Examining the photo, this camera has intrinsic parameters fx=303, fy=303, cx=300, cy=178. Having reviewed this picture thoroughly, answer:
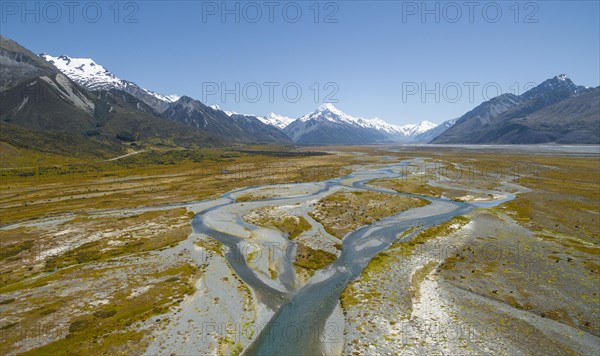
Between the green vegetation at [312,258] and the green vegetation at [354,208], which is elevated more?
the green vegetation at [354,208]

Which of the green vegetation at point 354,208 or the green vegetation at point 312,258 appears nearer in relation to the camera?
the green vegetation at point 312,258

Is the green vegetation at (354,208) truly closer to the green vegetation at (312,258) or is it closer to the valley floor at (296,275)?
the valley floor at (296,275)

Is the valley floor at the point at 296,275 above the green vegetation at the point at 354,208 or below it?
below

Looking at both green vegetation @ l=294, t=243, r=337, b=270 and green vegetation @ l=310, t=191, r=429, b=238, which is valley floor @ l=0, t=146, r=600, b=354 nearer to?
green vegetation @ l=294, t=243, r=337, b=270

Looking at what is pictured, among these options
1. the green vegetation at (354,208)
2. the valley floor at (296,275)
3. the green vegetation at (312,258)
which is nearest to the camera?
the valley floor at (296,275)

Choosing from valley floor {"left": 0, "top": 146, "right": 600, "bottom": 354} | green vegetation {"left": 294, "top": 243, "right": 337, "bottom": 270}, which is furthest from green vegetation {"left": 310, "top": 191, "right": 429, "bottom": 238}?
green vegetation {"left": 294, "top": 243, "right": 337, "bottom": 270}

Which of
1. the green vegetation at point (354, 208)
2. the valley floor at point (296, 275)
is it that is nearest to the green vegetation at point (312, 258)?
the valley floor at point (296, 275)

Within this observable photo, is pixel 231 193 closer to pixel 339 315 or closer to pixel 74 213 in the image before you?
pixel 74 213

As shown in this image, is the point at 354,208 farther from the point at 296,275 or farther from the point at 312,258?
the point at 296,275

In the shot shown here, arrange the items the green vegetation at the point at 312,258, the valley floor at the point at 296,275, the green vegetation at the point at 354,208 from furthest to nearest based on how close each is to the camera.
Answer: the green vegetation at the point at 354,208 → the green vegetation at the point at 312,258 → the valley floor at the point at 296,275
